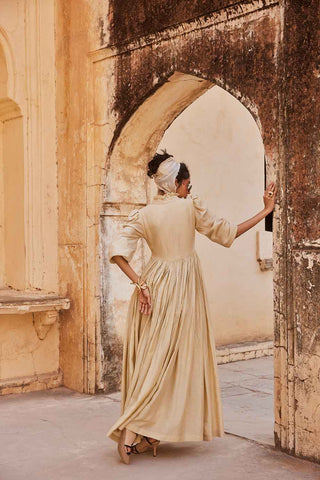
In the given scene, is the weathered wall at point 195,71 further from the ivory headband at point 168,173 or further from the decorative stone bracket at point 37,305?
the ivory headband at point 168,173

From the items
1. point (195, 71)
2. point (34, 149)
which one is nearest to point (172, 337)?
point (195, 71)

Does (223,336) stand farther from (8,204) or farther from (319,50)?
(319,50)

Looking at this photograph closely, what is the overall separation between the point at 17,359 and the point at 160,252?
2.31 meters

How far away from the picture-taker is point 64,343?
633cm

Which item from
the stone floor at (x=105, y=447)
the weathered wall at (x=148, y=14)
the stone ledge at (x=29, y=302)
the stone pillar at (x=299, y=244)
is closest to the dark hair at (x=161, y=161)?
the stone pillar at (x=299, y=244)

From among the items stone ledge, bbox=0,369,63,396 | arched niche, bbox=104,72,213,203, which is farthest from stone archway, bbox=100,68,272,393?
stone ledge, bbox=0,369,63,396

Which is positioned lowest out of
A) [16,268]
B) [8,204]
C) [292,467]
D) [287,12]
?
[292,467]

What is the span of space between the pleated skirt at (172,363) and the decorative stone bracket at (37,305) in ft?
5.44

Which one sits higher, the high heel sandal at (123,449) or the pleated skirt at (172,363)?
the pleated skirt at (172,363)

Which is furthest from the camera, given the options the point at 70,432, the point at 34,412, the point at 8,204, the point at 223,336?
the point at 223,336

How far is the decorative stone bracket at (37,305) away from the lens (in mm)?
5827

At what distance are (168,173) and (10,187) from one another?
2.60 metres

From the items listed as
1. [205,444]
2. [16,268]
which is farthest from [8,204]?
[205,444]

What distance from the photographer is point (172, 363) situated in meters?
4.24
